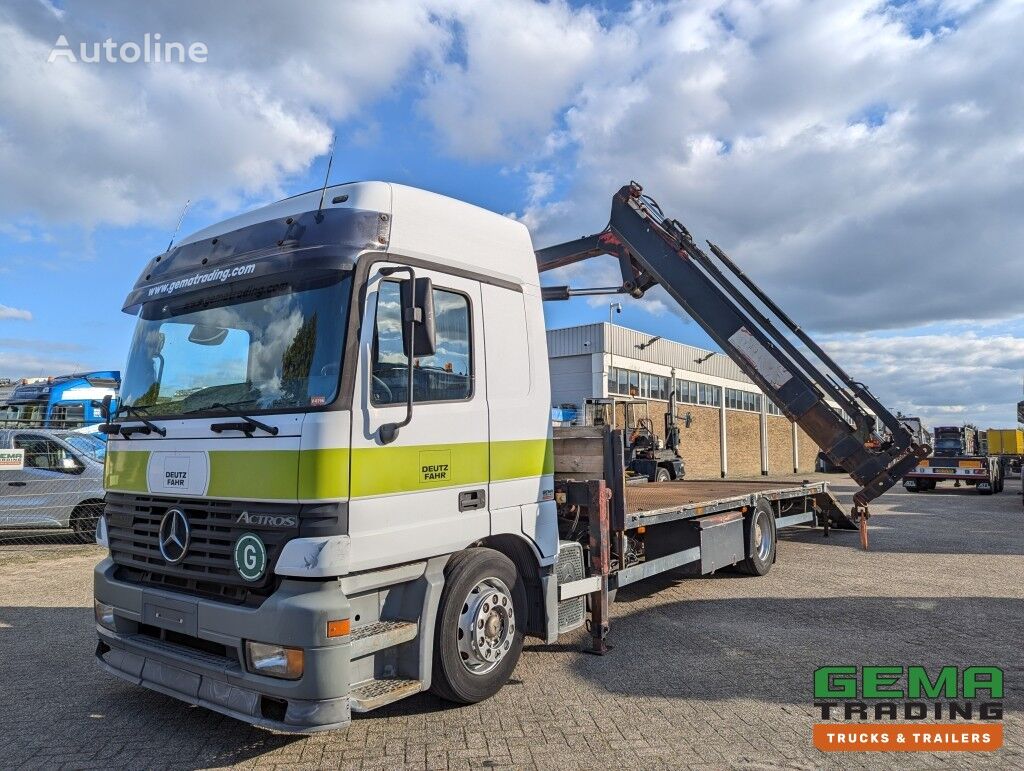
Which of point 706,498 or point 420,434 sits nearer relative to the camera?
point 420,434

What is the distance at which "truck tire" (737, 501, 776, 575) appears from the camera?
8.66 meters

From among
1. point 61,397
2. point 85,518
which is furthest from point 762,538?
point 61,397

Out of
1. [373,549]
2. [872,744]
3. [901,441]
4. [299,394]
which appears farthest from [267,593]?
[901,441]

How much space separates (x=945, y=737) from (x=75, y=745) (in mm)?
5028

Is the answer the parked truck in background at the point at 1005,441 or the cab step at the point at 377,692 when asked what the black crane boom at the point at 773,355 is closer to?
the cab step at the point at 377,692

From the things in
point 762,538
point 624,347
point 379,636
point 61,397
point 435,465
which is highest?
point 624,347

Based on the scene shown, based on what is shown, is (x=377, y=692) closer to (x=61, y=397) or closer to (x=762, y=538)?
(x=762, y=538)

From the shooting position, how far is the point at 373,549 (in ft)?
12.5

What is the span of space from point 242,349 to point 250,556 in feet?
3.95

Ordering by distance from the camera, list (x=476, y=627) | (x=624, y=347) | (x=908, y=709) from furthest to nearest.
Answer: (x=624, y=347) → (x=908, y=709) → (x=476, y=627)

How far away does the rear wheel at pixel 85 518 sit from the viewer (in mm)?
11008

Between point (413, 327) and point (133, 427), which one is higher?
point (413, 327)

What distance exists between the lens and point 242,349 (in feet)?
13.7

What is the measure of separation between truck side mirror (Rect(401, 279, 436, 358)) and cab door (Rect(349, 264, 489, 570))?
0.37 feet
